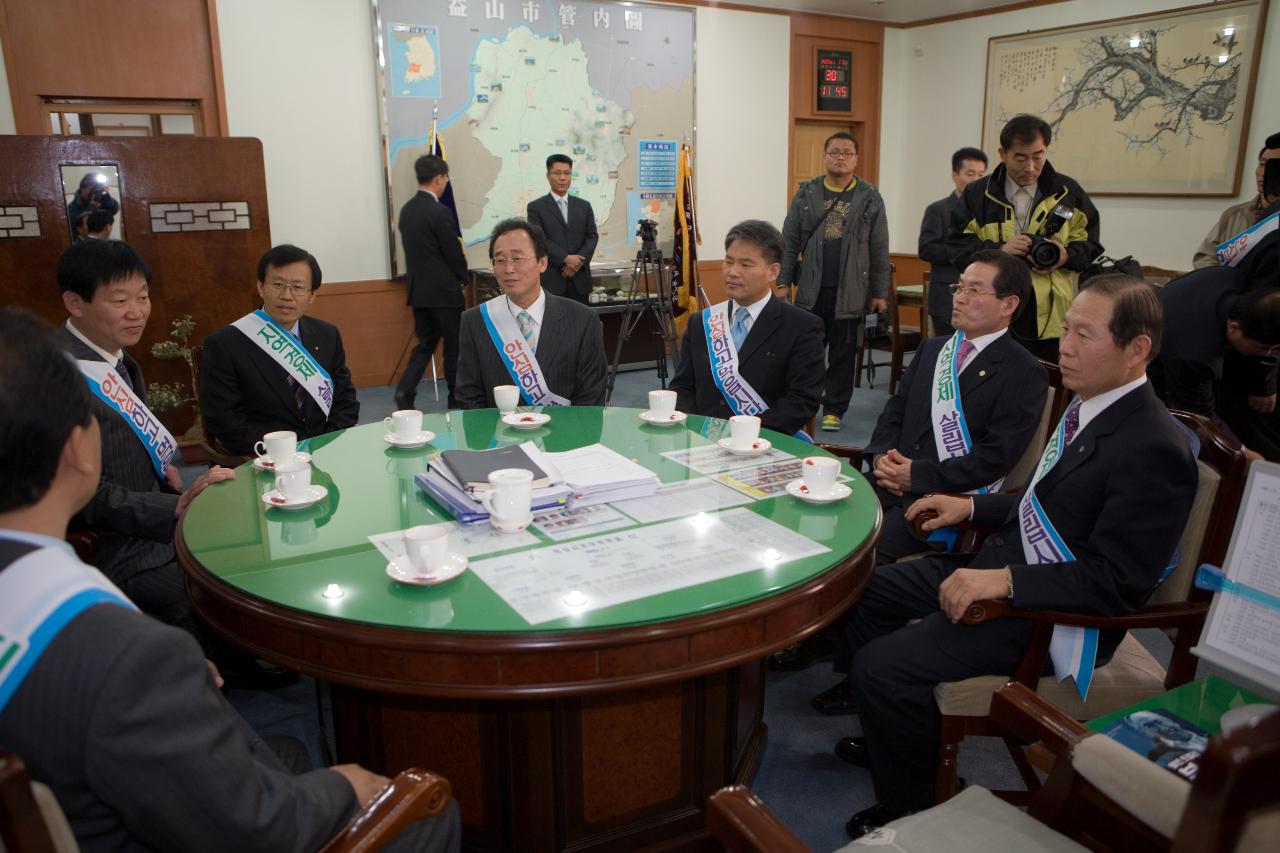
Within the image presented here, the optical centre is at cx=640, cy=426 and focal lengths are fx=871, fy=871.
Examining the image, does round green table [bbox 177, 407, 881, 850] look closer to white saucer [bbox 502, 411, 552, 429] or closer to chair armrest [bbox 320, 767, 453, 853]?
chair armrest [bbox 320, 767, 453, 853]

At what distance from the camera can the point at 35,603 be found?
824 millimetres

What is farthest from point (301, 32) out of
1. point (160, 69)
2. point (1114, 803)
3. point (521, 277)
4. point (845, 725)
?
point (1114, 803)

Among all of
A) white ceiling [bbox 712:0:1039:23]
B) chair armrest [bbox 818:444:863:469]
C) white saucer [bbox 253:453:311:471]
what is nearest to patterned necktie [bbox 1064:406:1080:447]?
chair armrest [bbox 818:444:863:469]

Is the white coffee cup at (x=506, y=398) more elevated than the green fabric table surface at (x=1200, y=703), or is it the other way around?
the white coffee cup at (x=506, y=398)

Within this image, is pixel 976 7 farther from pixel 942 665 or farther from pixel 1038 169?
pixel 942 665

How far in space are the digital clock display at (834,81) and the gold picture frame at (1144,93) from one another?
1126mm

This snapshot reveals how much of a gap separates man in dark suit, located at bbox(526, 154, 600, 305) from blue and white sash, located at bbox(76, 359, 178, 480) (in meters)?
3.52

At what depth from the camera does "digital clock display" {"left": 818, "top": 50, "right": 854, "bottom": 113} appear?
23.8ft

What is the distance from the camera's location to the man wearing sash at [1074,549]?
154cm

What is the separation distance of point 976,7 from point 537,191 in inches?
153

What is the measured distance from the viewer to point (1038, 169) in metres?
3.43

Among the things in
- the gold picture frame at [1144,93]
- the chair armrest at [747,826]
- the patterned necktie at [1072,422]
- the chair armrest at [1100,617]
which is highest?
the gold picture frame at [1144,93]

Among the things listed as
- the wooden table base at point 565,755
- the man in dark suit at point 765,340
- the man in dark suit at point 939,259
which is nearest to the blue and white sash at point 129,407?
the wooden table base at point 565,755

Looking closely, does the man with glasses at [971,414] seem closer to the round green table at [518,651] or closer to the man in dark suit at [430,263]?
the round green table at [518,651]
